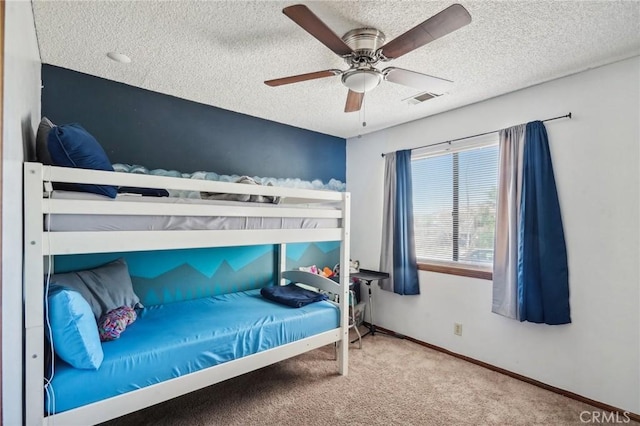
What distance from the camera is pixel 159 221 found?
1741 millimetres

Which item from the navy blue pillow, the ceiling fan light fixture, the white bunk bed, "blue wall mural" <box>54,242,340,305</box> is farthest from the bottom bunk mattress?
the ceiling fan light fixture

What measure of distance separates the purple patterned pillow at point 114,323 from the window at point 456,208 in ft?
8.88

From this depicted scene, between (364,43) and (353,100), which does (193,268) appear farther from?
(364,43)

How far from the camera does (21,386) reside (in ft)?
4.27

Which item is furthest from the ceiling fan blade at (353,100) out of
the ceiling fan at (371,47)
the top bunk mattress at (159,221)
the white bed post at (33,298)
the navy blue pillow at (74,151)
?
the white bed post at (33,298)

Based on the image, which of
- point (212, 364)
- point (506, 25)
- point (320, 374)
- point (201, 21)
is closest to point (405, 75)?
point (506, 25)

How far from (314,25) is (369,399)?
2407 mm

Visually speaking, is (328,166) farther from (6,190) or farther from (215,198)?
(6,190)

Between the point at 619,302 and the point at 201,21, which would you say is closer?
the point at 201,21

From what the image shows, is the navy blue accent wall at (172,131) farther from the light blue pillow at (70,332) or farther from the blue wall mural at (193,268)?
the light blue pillow at (70,332)

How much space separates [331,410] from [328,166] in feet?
9.11

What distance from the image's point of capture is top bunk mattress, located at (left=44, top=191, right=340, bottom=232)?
57.8 inches

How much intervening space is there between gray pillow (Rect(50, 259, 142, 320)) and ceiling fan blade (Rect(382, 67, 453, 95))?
91.8 inches

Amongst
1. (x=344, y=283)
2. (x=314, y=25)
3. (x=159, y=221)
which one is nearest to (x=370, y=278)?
(x=344, y=283)
